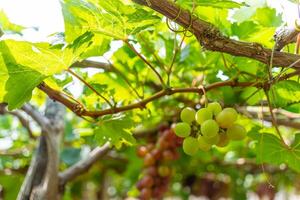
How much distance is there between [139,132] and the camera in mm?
1751

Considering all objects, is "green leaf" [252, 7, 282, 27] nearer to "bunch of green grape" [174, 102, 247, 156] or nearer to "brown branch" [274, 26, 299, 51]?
"brown branch" [274, 26, 299, 51]

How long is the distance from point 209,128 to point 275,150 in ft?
0.91

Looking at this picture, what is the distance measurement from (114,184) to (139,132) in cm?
135

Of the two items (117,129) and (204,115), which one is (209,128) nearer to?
(204,115)

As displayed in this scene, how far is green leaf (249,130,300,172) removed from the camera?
1.00 m

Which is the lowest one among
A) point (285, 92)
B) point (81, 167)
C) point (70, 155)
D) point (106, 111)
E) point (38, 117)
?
point (70, 155)

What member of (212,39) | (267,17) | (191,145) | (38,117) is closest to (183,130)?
(191,145)

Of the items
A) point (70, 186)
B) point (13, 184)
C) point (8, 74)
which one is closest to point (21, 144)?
point (13, 184)

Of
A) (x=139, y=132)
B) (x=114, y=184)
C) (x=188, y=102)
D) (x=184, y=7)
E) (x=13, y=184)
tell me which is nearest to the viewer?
(x=184, y=7)

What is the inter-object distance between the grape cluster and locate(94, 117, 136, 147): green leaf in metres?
0.46

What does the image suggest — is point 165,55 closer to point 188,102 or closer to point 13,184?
point 188,102

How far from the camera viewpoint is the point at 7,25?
134 cm

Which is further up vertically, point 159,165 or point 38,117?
point 38,117

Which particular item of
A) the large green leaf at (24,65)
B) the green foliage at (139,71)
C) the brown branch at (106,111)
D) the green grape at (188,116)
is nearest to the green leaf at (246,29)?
the green foliage at (139,71)
